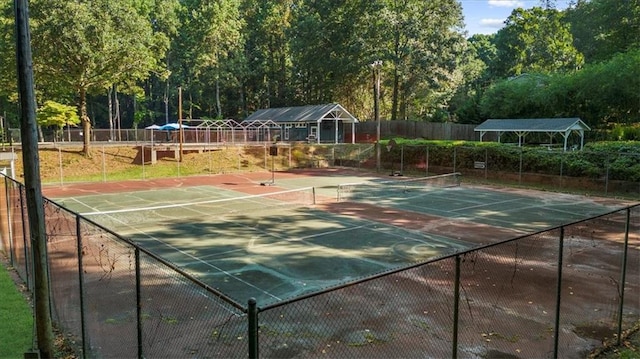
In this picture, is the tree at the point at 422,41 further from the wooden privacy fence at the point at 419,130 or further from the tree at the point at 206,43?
the tree at the point at 206,43

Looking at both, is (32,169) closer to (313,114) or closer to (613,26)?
(313,114)

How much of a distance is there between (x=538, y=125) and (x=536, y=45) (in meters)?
30.9

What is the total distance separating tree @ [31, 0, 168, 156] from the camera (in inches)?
1184

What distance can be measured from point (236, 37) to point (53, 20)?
111 ft

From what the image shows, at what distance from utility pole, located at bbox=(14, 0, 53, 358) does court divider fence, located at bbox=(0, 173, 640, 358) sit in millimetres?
442

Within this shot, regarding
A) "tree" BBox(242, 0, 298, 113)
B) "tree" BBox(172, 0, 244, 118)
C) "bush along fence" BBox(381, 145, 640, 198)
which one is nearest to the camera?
"bush along fence" BBox(381, 145, 640, 198)

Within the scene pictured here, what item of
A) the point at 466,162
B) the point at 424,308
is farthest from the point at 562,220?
the point at 466,162

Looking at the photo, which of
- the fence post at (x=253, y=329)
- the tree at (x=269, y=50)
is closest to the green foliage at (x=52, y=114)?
the tree at (x=269, y=50)

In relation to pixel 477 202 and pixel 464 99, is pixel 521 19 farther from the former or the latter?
pixel 477 202

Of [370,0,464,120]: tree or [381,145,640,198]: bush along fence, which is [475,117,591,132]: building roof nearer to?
[381,145,640,198]: bush along fence

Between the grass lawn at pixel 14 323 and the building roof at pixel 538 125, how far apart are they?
3887 centimetres

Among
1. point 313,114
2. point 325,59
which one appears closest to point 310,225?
point 313,114

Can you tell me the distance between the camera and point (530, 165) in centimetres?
2930

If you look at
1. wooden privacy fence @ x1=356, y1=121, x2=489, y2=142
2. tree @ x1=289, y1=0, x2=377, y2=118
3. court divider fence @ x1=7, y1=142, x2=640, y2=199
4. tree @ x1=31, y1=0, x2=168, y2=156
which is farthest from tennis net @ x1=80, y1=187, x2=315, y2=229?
tree @ x1=289, y1=0, x2=377, y2=118
